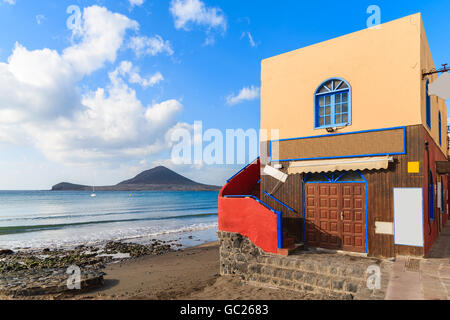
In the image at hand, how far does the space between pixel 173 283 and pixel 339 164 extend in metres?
7.48

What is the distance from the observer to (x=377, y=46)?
26.7 feet

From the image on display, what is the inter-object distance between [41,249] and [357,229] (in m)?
19.4

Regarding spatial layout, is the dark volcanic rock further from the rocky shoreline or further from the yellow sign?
the yellow sign

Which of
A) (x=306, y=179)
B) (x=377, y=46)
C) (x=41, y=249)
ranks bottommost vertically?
(x=41, y=249)

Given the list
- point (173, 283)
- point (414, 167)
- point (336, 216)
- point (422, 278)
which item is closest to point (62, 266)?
point (173, 283)

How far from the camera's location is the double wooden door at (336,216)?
823 cm

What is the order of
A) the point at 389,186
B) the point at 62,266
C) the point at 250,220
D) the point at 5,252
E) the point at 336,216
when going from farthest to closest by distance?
1. the point at 5,252
2. the point at 62,266
3. the point at 250,220
4. the point at 336,216
5. the point at 389,186

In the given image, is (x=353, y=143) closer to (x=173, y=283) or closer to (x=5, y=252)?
(x=173, y=283)

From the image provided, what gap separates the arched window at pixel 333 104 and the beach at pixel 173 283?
5145 mm

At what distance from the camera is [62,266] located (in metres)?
13.9

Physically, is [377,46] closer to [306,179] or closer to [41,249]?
[306,179]
